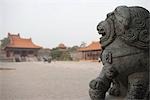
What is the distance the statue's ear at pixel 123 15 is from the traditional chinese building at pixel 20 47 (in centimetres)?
3014

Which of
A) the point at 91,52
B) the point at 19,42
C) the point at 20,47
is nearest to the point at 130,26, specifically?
the point at 91,52

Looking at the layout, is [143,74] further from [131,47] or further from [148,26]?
[148,26]

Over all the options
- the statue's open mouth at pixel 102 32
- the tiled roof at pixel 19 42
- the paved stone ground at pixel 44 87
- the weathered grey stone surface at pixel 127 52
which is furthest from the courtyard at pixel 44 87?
the tiled roof at pixel 19 42

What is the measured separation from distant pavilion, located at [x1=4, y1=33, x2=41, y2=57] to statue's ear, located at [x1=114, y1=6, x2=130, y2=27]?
30.1 meters

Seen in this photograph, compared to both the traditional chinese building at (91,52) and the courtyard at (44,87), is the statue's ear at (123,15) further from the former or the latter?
the traditional chinese building at (91,52)

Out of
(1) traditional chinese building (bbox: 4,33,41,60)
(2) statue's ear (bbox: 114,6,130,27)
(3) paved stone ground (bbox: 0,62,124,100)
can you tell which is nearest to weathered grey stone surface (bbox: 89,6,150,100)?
(2) statue's ear (bbox: 114,6,130,27)

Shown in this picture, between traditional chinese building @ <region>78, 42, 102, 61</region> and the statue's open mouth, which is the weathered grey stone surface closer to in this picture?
the statue's open mouth

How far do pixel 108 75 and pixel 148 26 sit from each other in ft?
1.89

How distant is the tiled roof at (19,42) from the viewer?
110 ft

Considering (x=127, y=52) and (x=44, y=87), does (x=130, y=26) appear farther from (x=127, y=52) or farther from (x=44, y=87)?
(x=44, y=87)

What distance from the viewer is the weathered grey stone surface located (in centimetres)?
241

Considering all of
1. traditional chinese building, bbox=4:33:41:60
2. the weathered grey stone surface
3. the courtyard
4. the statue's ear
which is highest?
traditional chinese building, bbox=4:33:41:60

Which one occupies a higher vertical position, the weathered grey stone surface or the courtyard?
the weathered grey stone surface

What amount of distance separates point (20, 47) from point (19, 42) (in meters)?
1.35
